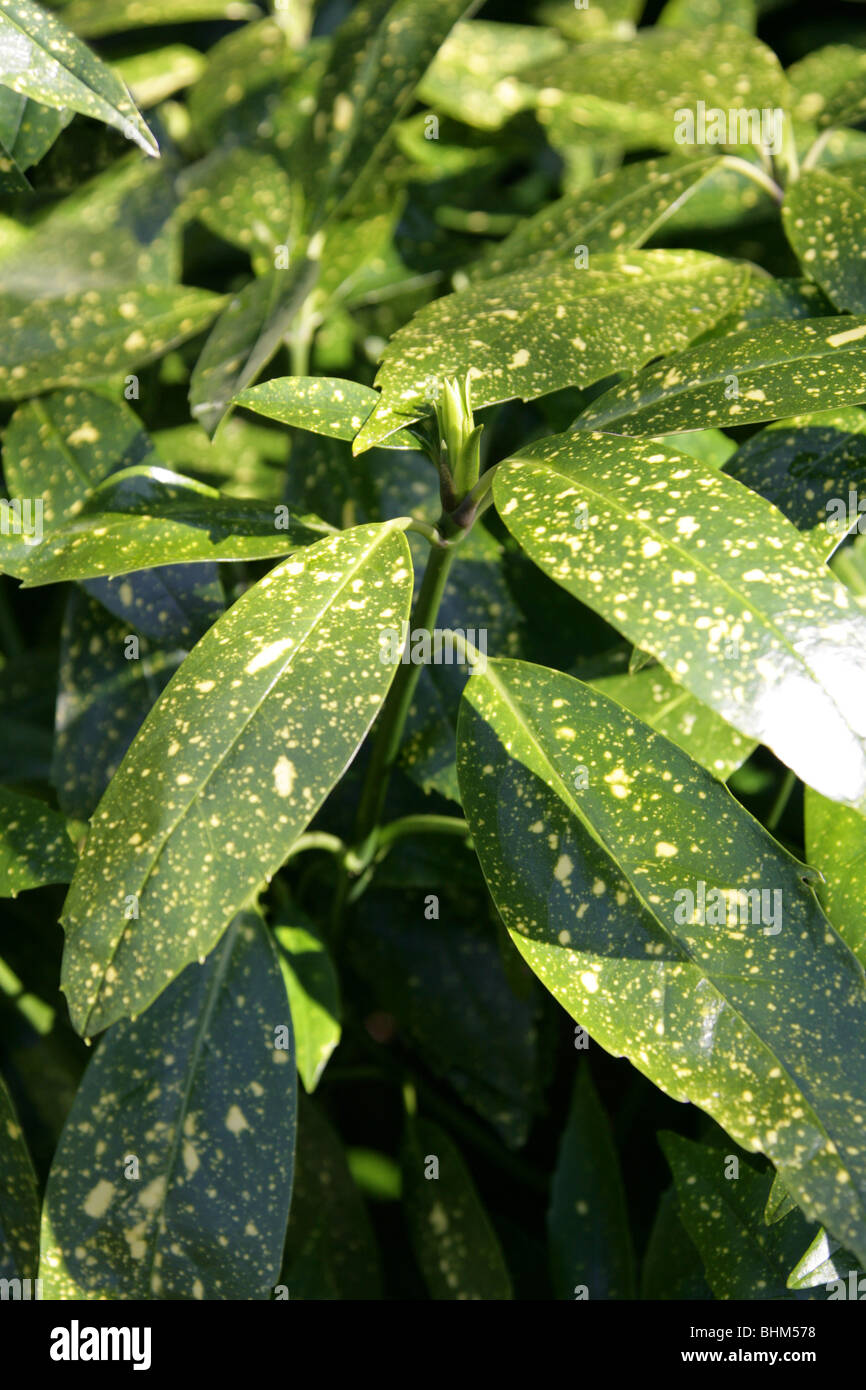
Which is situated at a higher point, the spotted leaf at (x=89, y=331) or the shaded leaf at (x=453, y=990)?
the spotted leaf at (x=89, y=331)

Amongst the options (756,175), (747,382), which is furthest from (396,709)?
(756,175)

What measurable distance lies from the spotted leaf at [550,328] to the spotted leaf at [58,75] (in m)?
0.23

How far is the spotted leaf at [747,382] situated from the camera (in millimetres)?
608

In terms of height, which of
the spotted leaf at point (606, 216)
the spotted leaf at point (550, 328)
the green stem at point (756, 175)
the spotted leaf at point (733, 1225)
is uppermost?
the green stem at point (756, 175)

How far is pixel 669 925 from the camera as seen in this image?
63 centimetres

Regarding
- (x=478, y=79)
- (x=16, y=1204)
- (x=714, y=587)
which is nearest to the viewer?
(x=714, y=587)

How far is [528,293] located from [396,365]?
17 centimetres

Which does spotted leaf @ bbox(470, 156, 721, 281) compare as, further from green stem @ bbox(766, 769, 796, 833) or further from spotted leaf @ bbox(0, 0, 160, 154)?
green stem @ bbox(766, 769, 796, 833)

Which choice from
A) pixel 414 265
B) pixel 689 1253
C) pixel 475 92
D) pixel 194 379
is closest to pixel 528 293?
pixel 194 379

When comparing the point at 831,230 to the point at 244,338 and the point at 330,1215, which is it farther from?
the point at 330,1215

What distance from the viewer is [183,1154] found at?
2.49ft

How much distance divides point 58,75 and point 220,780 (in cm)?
49

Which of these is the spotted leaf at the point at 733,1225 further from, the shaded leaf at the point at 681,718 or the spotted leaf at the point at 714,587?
the spotted leaf at the point at 714,587

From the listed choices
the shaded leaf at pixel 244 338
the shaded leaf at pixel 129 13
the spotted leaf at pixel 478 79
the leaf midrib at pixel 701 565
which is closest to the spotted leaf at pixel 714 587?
the leaf midrib at pixel 701 565
